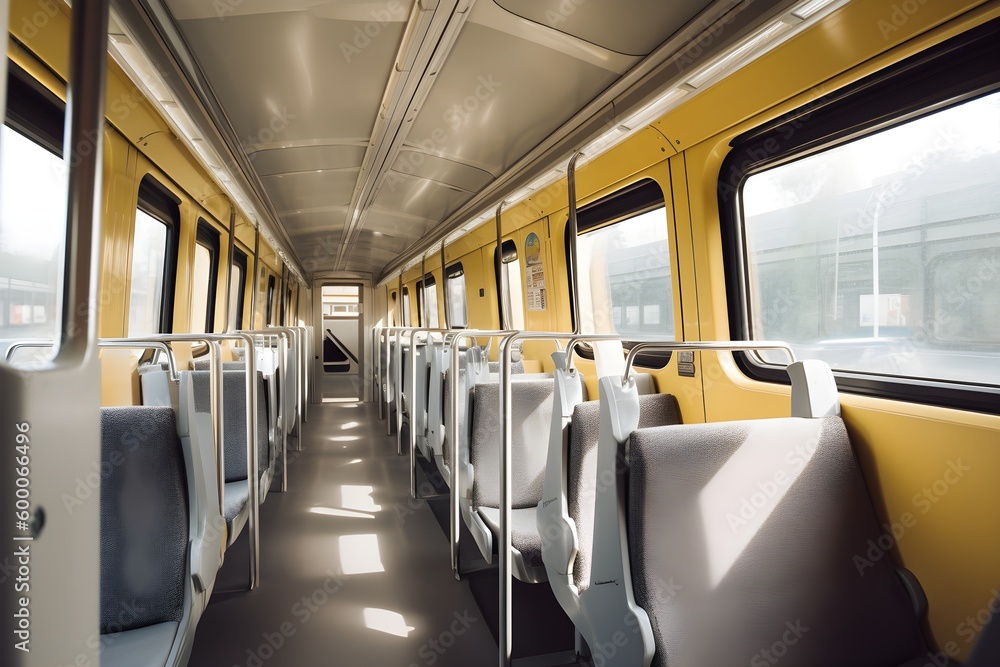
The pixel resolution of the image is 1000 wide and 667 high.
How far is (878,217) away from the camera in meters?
2.09

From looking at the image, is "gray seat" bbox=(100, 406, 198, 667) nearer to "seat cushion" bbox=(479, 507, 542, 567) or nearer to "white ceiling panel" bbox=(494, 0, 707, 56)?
"seat cushion" bbox=(479, 507, 542, 567)

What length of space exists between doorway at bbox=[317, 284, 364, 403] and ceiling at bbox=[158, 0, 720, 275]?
7.57 m

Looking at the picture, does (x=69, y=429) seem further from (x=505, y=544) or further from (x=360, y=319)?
(x=360, y=319)

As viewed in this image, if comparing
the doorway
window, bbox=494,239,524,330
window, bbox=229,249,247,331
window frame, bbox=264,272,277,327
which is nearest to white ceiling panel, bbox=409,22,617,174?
window, bbox=494,239,524,330

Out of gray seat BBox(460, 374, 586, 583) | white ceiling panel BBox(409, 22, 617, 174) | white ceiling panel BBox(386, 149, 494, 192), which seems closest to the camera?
white ceiling panel BBox(409, 22, 617, 174)

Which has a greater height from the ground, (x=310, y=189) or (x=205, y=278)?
(x=310, y=189)

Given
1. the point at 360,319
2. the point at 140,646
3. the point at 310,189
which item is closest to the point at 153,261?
the point at 310,189

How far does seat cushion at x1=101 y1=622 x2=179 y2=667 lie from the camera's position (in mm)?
1578

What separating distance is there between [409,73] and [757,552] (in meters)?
2.25

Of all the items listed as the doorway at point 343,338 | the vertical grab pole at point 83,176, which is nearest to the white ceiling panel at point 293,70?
the vertical grab pole at point 83,176

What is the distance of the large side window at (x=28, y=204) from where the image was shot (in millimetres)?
2045

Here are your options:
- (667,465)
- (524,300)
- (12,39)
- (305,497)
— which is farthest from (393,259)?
(667,465)

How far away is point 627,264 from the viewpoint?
3852 millimetres

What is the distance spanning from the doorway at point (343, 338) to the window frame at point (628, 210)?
26.2ft
